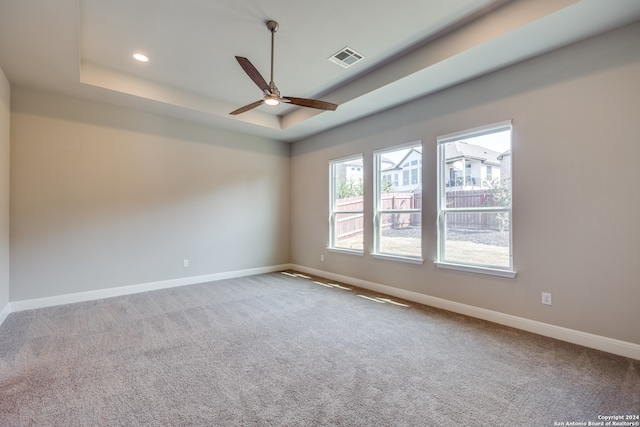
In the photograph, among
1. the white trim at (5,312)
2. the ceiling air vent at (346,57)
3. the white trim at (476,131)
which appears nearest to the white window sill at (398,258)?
the white trim at (476,131)

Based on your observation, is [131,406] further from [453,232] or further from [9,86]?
[9,86]

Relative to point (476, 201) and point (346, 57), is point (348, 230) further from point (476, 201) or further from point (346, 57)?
point (346, 57)

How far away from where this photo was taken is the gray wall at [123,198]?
3811 mm

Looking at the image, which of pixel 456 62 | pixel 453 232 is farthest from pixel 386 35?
pixel 453 232

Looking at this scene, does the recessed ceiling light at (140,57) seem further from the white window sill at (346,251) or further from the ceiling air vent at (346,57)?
the white window sill at (346,251)

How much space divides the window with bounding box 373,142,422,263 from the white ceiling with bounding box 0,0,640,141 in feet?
2.72

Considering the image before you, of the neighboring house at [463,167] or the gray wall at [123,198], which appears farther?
the gray wall at [123,198]

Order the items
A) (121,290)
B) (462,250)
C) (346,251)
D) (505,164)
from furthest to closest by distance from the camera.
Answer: (346,251)
(121,290)
(462,250)
(505,164)

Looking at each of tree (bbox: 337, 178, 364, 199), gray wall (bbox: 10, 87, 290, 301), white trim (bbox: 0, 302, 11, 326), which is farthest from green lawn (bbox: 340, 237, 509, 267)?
white trim (bbox: 0, 302, 11, 326)

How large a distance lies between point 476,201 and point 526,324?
146 cm

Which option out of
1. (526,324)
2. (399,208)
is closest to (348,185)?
(399,208)

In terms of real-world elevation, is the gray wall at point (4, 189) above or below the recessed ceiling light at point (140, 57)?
below

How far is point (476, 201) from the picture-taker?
3594 millimetres

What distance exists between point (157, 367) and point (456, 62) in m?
4.16
